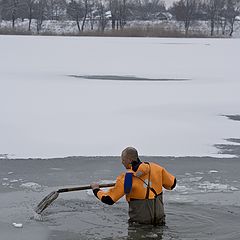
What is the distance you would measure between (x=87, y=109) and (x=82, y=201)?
24.7 ft

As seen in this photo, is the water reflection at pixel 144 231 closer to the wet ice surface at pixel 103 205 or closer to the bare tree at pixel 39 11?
the wet ice surface at pixel 103 205

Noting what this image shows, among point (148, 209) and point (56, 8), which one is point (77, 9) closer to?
point (56, 8)

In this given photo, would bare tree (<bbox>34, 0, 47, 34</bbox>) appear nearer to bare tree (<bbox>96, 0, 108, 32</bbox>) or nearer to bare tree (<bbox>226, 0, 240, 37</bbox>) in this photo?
bare tree (<bbox>96, 0, 108, 32</bbox>)

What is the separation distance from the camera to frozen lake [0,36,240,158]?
35.3ft

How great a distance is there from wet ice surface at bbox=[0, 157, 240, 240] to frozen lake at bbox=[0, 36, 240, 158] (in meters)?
0.83

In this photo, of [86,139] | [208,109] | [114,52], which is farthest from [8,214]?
[114,52]

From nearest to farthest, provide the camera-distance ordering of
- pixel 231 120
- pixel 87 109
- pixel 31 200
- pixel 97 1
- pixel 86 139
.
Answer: pixel 31 200 → pixel 86 139 → pixel 231 120 → pixel 87 109 → pixel 97 1

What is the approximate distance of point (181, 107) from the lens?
15203 millimetres

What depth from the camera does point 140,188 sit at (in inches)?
233

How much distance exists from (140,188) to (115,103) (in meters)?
10.0

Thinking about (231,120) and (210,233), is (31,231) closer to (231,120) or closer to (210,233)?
(210,233)

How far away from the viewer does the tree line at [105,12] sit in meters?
87.8

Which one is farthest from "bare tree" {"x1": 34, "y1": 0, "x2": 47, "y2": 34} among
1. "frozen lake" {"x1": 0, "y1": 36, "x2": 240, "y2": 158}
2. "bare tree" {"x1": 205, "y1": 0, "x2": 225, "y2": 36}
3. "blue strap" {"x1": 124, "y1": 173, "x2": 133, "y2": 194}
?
"blue strap" {"x1": 124, "y1": 173, "x2": 133, "y2": 194}

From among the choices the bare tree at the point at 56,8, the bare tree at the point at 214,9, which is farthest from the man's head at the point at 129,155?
the bare tree at the point at 56,8
